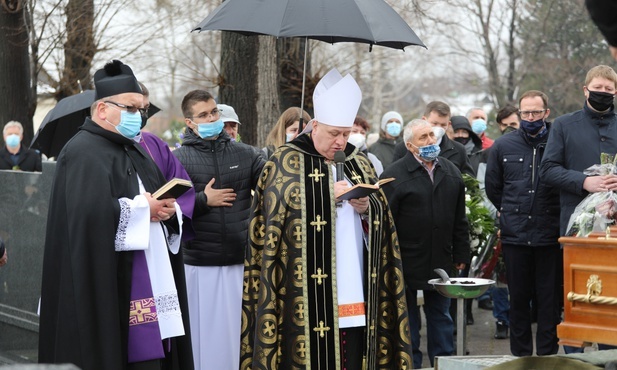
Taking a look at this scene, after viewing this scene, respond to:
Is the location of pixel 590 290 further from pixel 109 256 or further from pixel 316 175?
pixel 109 256

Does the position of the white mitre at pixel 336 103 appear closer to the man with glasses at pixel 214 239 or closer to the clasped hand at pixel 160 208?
the man with glasses at pixel 214 239

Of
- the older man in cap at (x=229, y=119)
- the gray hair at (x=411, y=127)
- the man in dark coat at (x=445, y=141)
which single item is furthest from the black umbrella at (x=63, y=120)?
the man in dark coat at (x=445, y=141)

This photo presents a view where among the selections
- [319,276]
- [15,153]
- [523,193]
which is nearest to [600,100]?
[523,193]

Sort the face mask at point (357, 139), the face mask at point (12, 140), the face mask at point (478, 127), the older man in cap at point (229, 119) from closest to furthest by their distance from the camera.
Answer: the older man in cap at point (229, 119), the face mask at point (357, 139), the face mask at point (478, 127), the face mask at point (12, 140)

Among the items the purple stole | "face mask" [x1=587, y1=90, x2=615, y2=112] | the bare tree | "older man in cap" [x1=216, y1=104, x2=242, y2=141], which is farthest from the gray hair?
the bare tree

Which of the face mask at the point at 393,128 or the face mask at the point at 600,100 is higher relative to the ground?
the face mask at the point at 393,128

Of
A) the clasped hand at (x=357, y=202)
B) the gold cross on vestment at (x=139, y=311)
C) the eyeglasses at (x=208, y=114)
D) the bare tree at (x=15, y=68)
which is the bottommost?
the gold cross on vestment at (x=139, y=311)

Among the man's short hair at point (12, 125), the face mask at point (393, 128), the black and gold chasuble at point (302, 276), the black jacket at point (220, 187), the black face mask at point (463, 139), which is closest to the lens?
the black and gold chasuble at point (302, 276)

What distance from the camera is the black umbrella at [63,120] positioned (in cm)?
897

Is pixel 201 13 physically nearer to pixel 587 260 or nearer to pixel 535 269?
pixel 535 269

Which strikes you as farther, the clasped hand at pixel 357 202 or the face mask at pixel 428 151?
the face mask at pixel 428 151

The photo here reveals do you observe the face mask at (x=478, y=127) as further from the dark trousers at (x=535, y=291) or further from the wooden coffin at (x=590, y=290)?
the wooden coffin at (x=590, y=290)

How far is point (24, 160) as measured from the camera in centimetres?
1470

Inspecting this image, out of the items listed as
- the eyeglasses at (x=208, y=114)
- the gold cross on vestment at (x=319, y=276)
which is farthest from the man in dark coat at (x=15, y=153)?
the gold cross on vestment at (x=319, y=276)
